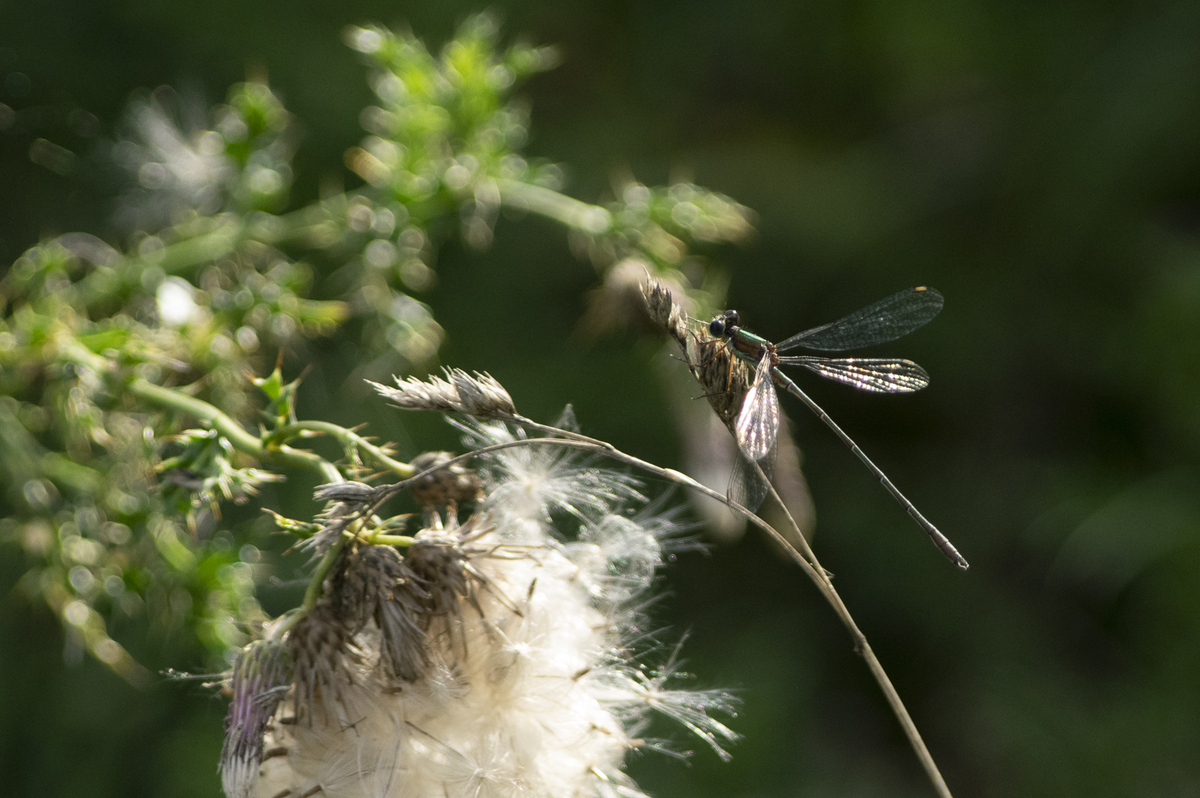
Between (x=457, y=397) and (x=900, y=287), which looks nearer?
(x=457, y=397)

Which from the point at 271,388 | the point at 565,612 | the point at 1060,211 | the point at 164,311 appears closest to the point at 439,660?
the point at 565,612

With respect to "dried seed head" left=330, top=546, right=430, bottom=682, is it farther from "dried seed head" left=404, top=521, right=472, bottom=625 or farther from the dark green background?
the dark green background

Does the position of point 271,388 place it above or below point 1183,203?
below

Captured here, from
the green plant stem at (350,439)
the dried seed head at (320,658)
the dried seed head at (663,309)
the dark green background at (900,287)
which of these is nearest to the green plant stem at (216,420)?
the green plant stem at (350,439)

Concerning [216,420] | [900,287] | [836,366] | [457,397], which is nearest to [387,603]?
[457,397]

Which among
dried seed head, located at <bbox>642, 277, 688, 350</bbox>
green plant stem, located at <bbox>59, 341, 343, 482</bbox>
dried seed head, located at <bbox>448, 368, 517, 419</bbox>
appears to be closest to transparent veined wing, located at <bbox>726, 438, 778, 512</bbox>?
dried seed head, located at <bbox>642, 277, 688, 350</bbox>

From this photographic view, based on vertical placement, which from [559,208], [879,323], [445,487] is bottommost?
[445,487]

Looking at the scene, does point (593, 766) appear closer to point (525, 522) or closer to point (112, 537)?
point (525, 522)

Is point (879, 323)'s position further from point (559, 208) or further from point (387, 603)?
point (387, 603)
